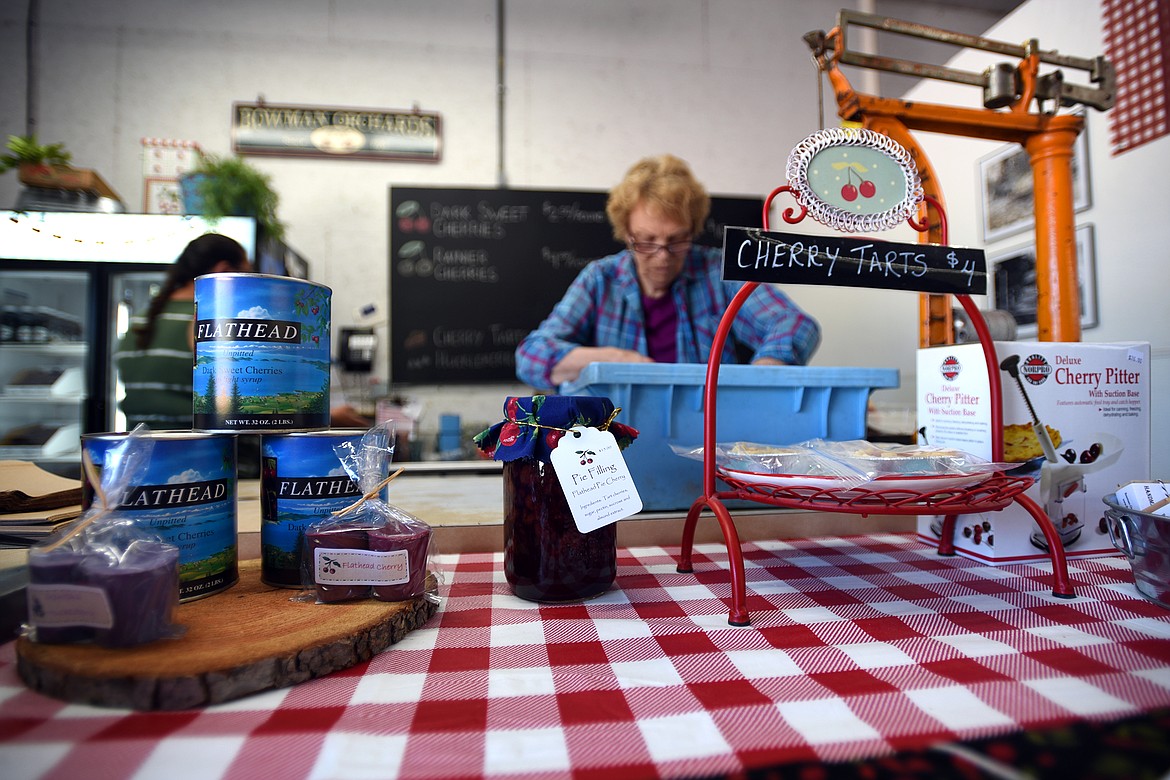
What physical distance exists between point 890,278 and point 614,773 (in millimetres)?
659

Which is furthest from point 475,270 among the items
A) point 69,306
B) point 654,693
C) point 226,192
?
point 654,693

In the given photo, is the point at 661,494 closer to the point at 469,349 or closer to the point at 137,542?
the point at 137,542

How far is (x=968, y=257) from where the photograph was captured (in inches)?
31.9

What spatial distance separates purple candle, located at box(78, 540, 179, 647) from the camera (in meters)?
0.49

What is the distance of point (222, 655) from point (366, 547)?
159 mm

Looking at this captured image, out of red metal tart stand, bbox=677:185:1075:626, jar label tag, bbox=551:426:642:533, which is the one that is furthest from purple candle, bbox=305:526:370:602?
red metal tart stand, bbox=677:185:1075:626

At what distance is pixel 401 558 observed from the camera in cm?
61

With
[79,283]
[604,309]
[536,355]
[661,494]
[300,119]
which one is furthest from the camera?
[300,119]

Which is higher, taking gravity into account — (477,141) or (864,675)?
(477,141)

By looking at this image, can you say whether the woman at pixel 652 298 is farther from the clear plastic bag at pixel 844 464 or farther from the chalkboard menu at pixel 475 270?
the chalkboard menu at pixel 475 270

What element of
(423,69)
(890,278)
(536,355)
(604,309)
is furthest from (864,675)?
(423,69)

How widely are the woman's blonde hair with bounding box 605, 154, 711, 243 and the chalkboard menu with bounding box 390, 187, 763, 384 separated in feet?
3.94

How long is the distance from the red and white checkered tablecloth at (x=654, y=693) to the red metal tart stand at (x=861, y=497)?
0.16ft

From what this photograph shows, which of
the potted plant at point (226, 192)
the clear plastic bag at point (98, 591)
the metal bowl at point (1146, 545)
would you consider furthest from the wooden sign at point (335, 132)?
the metal bowl at point (1146, 545)
